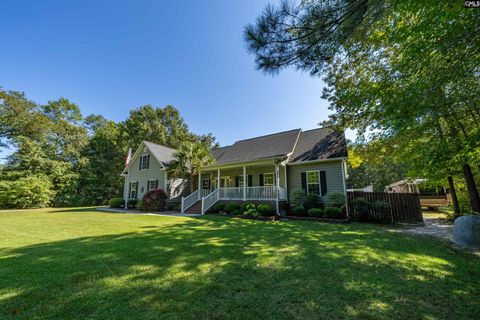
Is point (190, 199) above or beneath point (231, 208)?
above

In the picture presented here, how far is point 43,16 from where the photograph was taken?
960cm

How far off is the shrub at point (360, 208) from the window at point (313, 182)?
7.66 feet

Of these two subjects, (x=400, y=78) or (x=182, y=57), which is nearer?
(x=400, y=78)

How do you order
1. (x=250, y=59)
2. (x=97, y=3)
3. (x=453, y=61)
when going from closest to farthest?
(x=453, y=61)
(x=250, y=59)
(x=97, y=3)

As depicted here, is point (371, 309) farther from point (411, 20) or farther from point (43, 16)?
point (43, 16)

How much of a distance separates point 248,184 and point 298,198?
183 inches

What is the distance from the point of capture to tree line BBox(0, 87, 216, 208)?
66.5 ft

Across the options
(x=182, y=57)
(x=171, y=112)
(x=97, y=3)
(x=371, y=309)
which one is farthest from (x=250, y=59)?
(x=171, y=112)

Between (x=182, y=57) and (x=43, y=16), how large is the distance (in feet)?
21.8

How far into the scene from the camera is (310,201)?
12336 mm

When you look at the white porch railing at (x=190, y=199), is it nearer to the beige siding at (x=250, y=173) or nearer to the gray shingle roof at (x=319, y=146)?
the beige siding at (x=250, y=173)

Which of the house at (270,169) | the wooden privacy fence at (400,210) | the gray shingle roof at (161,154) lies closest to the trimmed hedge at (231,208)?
the house at (270,169)

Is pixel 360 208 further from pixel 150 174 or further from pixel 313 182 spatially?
pixel 150 174

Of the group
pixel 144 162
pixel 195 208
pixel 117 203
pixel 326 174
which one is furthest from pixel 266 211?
pixel 117 203
